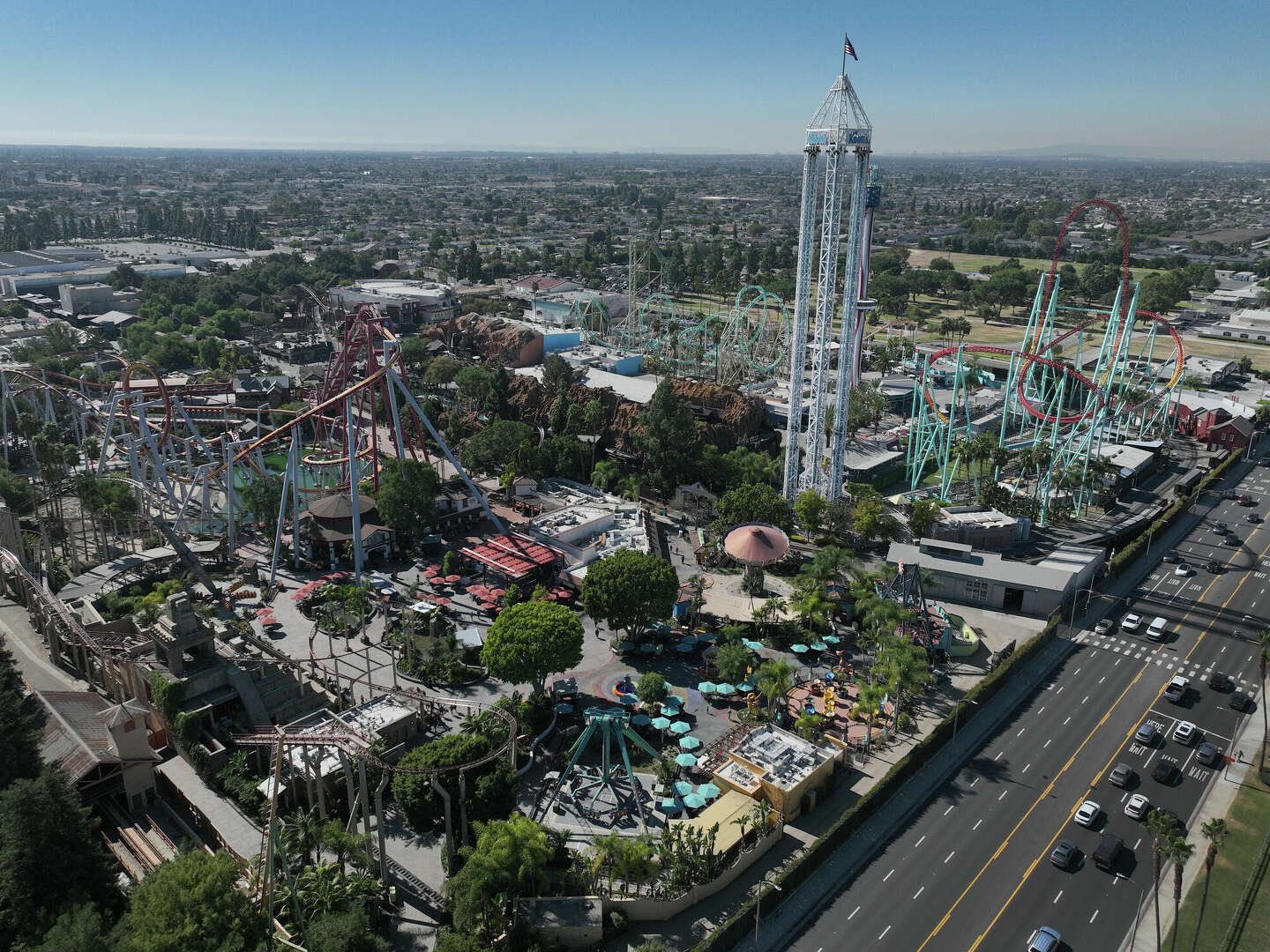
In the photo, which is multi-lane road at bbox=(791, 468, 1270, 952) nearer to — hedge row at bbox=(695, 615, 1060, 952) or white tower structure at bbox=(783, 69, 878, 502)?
hedge row at bbox=(695, 615, 1060, 952)

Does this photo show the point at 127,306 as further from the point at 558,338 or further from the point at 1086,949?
the point at 1086,949

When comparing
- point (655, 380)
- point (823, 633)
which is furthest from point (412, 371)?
point (823, 633)

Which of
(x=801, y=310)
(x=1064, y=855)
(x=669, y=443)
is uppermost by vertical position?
(x=801, y=310)

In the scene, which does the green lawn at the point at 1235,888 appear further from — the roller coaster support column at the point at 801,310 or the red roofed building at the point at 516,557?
the roller coaster support column at the point at 801,310

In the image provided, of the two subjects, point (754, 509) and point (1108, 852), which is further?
point (754, 509)

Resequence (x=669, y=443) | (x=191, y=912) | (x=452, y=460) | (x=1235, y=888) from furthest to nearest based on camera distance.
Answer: (x=669, y=443), (x=452, y=460), (x=1235, y=888), (x=191, y=912)

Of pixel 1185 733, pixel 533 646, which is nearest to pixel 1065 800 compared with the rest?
pixel 1185 733

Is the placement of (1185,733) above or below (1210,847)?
below

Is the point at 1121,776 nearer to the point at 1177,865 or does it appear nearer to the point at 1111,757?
the point at 1111,757
